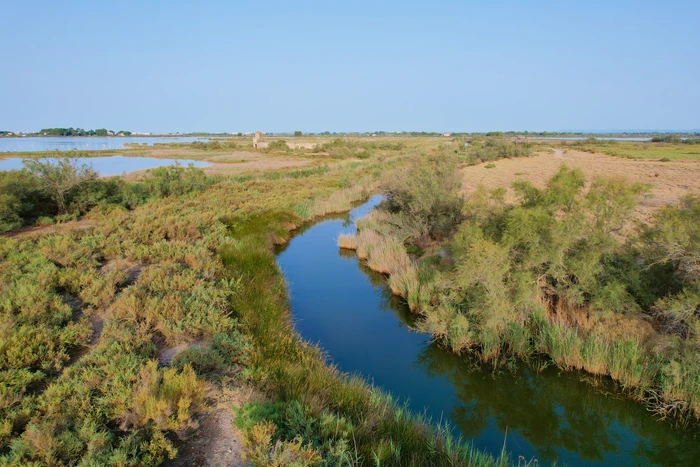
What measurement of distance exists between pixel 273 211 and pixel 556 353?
15652 millimetres

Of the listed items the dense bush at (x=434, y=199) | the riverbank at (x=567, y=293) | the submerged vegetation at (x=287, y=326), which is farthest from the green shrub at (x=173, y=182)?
the riverbank at (x=567, y=293)

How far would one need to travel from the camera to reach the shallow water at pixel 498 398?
18.7 ft

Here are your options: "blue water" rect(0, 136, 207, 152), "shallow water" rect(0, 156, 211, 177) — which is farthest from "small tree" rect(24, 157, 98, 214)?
"blue water" rect(0, 136, 207, 152)

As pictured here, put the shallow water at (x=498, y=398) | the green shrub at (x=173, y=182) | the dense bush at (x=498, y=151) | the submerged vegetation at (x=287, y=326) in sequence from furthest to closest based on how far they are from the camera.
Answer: the dense bush at (x=498, y=151) → the green shrub at (x=173, y=182) → the shallow water at (x=498, y=398) → the submerged vegetation at (x=287, y=326)

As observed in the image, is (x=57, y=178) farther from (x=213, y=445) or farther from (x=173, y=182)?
(x=213, y=445)

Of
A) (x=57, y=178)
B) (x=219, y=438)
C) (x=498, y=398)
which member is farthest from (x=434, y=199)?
(x=57, y=178)

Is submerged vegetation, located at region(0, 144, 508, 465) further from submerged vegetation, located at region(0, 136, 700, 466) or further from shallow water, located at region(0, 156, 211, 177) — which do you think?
shallow water, located at region(0, 156, 211, 177)

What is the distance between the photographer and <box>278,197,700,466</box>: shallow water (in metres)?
5.69

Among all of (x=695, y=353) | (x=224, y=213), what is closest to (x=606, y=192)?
(x=695, y=353)

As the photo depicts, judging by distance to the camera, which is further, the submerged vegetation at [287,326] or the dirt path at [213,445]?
the submerged vegetation at [287,326]

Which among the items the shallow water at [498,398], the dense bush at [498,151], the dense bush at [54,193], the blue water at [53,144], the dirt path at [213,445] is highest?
the blue water at [53,144]

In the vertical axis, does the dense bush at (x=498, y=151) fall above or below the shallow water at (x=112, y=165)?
above

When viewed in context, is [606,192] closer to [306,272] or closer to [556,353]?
[556,353]

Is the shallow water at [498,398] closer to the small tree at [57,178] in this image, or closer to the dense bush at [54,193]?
the dense bush at [54,193]
